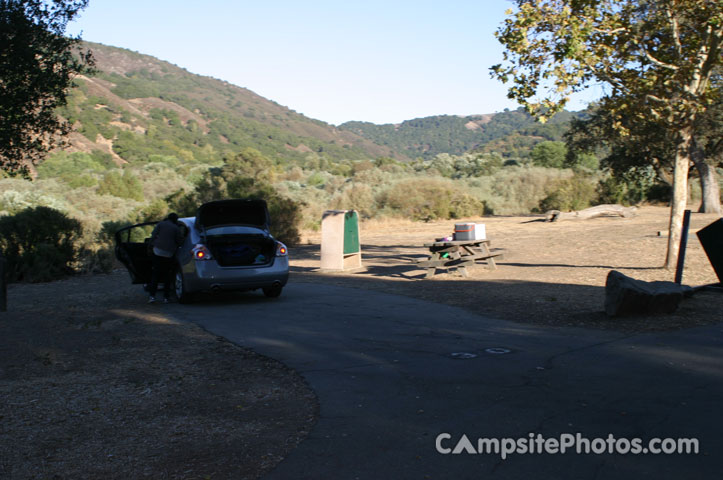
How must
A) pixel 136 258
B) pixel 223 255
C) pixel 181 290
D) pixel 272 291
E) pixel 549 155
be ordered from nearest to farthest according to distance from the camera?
pixel 223 255
pixel 181 290
pixel 272 291
pixel 136 258
pixel 549 155

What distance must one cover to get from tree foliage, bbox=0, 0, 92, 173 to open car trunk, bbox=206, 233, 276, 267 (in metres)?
6.55

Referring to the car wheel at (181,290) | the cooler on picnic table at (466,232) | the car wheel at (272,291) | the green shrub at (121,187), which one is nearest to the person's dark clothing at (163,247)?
the car wheel at (181,290)

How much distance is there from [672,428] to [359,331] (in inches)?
180

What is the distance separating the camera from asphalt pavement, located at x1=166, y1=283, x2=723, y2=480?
3.97 meters

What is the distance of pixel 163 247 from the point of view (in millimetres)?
11859

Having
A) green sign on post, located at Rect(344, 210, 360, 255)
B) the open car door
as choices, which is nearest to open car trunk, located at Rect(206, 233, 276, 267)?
the open car door

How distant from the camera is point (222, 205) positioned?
12.5 m

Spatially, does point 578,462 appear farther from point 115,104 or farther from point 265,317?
point 115,104

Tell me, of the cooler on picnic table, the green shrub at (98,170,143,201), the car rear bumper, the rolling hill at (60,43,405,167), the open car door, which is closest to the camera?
the car rear bumper

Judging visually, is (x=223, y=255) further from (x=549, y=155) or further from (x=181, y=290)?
(x=549, y=155)

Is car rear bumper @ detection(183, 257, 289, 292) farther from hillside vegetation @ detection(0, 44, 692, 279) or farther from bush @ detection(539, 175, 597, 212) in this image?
bush @ detection(539, 175, 597, 212)

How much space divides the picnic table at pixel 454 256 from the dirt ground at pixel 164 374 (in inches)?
15.5

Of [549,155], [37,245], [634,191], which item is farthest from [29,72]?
[549,155]

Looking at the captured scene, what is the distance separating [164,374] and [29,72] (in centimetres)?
1117
